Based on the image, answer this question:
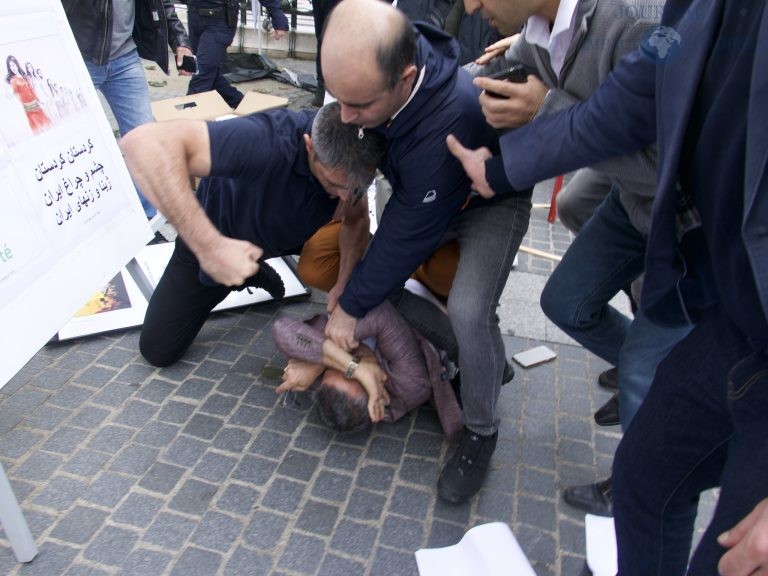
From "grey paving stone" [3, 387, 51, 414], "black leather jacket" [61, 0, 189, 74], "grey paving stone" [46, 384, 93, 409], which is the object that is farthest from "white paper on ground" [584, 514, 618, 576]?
"black leather jacket" [61, 0, 189, 74]

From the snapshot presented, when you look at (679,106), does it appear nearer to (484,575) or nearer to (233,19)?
(484,575)

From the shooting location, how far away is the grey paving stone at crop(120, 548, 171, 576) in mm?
1917

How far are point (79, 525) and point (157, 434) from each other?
46 cm

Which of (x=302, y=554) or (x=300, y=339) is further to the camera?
(x=300, y=339)

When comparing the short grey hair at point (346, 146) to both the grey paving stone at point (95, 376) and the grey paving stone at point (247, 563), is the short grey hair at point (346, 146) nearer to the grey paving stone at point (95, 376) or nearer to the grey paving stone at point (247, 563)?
the grey paving stone at point (247, 563)

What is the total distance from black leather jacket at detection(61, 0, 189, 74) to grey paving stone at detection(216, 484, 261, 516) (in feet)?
8.44

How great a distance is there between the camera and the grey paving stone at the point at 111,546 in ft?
6.40

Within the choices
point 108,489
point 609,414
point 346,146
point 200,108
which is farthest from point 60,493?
point 200,108

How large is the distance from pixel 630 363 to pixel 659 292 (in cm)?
71

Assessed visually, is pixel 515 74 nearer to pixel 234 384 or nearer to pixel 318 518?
pixel 318 518

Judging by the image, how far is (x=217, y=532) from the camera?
81.0 inches

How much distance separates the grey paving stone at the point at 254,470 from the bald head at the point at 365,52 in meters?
1.37

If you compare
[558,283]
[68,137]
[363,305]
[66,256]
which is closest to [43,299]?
[66,256]

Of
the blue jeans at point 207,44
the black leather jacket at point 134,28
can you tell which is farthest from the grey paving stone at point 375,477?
the blue jeans at point 207,44
